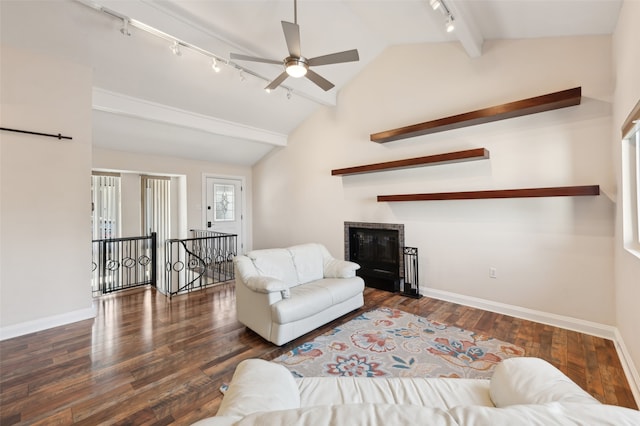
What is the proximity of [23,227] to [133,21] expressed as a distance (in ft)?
8.49

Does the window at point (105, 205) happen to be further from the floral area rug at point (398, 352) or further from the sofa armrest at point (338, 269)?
the floral area rug at point (398, 352)

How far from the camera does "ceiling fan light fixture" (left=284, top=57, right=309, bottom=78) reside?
2.67m

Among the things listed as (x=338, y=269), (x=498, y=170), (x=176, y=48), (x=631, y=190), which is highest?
(x=176, y=48)

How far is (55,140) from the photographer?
3338mm

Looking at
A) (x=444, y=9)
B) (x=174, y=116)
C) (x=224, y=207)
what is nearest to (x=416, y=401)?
(x=444, y=9)

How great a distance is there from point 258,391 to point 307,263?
2.57 meters

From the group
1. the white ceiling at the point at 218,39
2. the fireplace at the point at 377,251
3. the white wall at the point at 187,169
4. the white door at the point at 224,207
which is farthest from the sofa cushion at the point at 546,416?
the white door at the point at 224,207

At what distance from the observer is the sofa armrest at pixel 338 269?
11.9 ft

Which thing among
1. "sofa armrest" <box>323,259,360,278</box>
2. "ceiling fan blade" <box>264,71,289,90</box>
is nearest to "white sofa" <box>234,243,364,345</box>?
"sofa armrest" <box>323,259,360,278</box>

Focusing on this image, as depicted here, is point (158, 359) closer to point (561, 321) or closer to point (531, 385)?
point (531, 385)

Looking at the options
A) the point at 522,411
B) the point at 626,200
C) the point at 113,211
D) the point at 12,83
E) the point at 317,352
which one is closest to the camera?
the point at 522,411

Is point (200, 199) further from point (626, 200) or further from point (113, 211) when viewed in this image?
point (626, 200)

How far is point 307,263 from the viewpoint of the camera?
3.67 metres

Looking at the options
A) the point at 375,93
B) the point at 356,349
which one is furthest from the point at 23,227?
the point at 375,93
